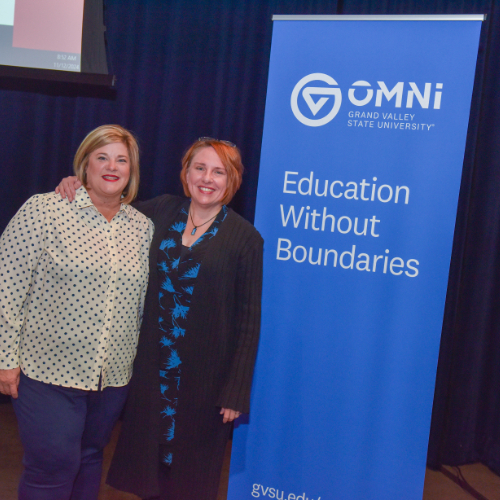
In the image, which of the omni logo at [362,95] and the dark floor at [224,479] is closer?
the omni logo at [362,95]

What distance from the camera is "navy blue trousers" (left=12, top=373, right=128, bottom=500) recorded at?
1.52 metres

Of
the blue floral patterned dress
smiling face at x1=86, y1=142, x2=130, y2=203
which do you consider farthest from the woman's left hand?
smiling face at x1=86, y1=142, x2=130, y2=203

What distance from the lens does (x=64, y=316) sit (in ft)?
5.01

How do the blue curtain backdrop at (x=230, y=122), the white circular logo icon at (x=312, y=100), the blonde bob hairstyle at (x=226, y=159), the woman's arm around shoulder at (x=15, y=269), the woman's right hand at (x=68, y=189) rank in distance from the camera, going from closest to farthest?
1. the woman's arm around shoulder at (x=15, y=269)
2. the woman's right hand at (x=68, y=189)
3. the blonde bob hairstyle at (x=226, y=159)
4. the white circular logo icon at (x=312, y=100)
5. the blue curtain backdrop at (x=230, y=122)

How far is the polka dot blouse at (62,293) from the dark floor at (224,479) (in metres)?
1.07

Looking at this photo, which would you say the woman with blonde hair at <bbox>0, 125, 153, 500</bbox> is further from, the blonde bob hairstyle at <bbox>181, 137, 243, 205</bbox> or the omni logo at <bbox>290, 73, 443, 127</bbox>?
the omni logo at <bbox>290, 73, 443, 127</bbox>

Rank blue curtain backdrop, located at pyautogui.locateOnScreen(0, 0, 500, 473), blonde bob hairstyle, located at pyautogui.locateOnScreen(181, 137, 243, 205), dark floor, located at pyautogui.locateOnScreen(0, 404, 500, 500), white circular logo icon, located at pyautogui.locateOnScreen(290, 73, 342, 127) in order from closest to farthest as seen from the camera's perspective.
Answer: blonde bob hairstyle, located at pyautogui.locateOnScreen(181, 137, 243, 205) → white circular logo icon, located at pyautogui.locateOnScreen(290, 73, 342, 127) → dark floor, located at pyautogui.locateOnScreen(0, 404, 500, 500) → blue curtain backdrop, located at pyautogui.locateOnScreen(0, 0, 500, 473)

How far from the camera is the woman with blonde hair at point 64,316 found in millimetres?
1506

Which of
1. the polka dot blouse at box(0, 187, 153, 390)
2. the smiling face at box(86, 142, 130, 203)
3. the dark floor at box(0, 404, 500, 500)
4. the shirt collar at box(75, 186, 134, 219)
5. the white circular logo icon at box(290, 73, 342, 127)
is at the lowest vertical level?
the dark floor at box(0, 404, 500, 500)

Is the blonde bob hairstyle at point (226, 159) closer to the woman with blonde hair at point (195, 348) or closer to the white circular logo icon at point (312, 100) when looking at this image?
the woman with blonde hair at point (195, 348)

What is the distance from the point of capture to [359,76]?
183 cm

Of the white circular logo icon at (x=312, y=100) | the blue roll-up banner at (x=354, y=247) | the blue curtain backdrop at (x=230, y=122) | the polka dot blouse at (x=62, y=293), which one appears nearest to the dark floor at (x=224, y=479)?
the blue curtain backdrop at (x=230, y=122)

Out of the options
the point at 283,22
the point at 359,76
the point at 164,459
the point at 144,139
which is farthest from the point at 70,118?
the point at 164,459

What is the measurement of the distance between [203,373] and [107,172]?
78 centimetres
